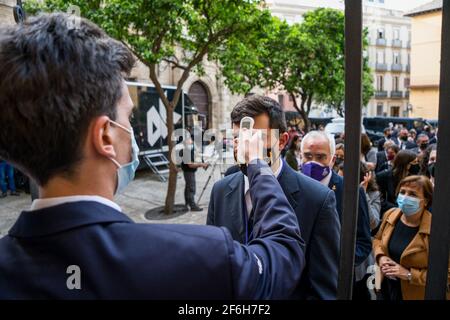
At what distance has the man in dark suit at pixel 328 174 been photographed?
291 centimetres

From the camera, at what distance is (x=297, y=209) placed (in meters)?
1.82

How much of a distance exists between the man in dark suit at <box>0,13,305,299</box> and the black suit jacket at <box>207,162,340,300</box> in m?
0.72

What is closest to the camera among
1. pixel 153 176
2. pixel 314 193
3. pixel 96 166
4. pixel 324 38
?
pixel 96 166

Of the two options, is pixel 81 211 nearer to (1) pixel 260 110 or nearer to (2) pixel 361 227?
(1) pixel 260 110

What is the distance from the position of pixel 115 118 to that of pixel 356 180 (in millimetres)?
619

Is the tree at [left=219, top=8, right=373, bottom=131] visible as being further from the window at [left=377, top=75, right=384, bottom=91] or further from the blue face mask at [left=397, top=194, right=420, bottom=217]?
the blue face mask at [left=397, top=194, right=420, bottom=217]

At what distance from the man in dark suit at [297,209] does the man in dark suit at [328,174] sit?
2.81 ft

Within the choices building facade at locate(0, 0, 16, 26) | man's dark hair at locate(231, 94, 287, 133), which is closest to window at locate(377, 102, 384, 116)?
building facade at locate(0, 0, 16, 26)

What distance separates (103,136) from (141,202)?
9.04 m

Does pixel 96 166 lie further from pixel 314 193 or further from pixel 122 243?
pixel 314 193

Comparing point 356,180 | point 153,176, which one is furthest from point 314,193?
point 153,176

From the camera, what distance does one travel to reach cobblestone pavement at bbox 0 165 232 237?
7.89m

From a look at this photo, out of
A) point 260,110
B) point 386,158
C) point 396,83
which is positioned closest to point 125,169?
point 260,110
